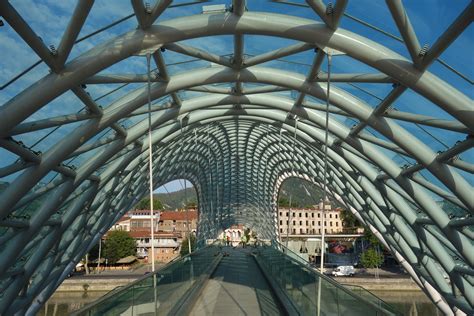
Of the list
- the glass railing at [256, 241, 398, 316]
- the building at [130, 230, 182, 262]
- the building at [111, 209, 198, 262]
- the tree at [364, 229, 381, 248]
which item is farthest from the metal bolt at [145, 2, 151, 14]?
the building at [130, 230, 182, 262]

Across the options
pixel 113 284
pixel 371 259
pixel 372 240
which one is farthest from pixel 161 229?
pixel 371 259

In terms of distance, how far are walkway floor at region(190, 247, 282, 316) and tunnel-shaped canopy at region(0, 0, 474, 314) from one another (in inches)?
265

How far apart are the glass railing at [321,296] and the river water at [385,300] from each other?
44339 mm

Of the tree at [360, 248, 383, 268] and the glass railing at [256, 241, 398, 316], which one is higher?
the glass railing at [256, 241, 398, 316]

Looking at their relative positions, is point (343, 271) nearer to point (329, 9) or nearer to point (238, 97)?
point (238, 97)

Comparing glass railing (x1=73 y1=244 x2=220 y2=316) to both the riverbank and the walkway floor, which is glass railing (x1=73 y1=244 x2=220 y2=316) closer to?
the walkway floor

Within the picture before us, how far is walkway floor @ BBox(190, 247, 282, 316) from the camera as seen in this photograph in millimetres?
16016

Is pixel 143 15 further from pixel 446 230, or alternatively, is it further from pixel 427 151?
pixel 446 230

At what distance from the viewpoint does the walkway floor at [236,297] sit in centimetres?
1602

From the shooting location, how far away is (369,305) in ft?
25.6

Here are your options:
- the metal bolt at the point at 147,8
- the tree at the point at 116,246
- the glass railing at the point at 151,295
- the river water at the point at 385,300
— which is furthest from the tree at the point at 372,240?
the metal bolt at the point at 147,8

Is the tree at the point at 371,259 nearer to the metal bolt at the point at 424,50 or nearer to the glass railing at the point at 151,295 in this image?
the glass railing at the point at 151,295

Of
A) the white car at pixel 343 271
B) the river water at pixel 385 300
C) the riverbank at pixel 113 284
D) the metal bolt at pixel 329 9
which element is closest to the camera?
the metal bolt at pixel 329 9

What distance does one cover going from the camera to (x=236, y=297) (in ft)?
62.7
